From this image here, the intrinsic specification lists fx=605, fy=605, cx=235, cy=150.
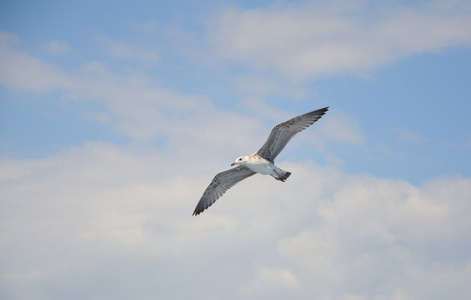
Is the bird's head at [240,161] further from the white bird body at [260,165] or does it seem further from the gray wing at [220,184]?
the gray wing at [220,184]

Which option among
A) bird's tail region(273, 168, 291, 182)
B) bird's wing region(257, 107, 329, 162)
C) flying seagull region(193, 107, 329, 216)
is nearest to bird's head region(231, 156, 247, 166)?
flying seagull region(193, 107, 329, 216)

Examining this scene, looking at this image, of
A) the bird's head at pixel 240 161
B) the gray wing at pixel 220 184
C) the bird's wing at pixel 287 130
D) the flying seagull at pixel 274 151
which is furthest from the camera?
the gray wing at pixel 220 184

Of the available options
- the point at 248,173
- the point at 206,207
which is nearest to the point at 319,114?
the point at 248,173

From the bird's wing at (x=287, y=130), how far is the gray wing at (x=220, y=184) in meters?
3.60

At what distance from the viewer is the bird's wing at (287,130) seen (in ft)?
110

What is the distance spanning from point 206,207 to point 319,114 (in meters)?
11.2

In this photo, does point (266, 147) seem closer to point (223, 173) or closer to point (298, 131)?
point (298, 131)

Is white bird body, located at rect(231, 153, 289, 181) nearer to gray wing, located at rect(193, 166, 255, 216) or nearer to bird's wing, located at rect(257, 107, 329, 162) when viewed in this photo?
bird's wing, located at rect(257, 107, 329, 162)

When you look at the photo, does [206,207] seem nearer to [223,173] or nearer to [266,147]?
[223,173]

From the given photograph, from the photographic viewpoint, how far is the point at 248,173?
3831 centimetres

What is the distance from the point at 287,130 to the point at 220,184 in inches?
304

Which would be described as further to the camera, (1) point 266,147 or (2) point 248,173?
(2) point 248,173

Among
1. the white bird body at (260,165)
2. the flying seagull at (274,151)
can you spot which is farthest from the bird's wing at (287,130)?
the white bird body at (260,165)

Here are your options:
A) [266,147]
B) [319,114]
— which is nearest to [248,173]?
[266,147]
